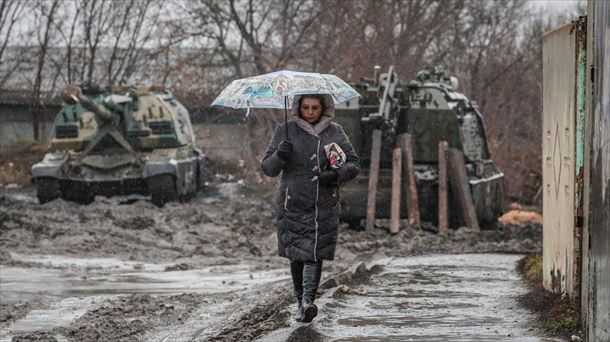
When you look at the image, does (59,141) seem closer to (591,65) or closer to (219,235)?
(219,235)

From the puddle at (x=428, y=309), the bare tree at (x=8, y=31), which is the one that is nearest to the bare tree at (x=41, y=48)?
the bare tree at (x=8, y=31)

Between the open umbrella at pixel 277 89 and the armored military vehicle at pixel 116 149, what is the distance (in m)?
19.0

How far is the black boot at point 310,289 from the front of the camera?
381 inches

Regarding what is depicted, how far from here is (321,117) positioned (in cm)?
1020

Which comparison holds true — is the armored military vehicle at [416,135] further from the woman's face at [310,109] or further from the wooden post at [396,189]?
the woman's face at [310,109]

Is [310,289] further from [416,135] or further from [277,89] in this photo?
[416,135]

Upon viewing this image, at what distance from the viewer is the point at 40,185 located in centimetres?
2919

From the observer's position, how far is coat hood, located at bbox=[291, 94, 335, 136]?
397 inches

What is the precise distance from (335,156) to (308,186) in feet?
0.92

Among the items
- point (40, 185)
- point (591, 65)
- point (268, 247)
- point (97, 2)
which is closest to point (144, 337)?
point (591, 65)

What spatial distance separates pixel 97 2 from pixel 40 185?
19.5 metres

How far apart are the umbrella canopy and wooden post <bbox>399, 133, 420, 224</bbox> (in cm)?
1254

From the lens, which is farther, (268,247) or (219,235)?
(219,235)

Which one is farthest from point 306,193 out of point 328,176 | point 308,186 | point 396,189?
point 396,189
